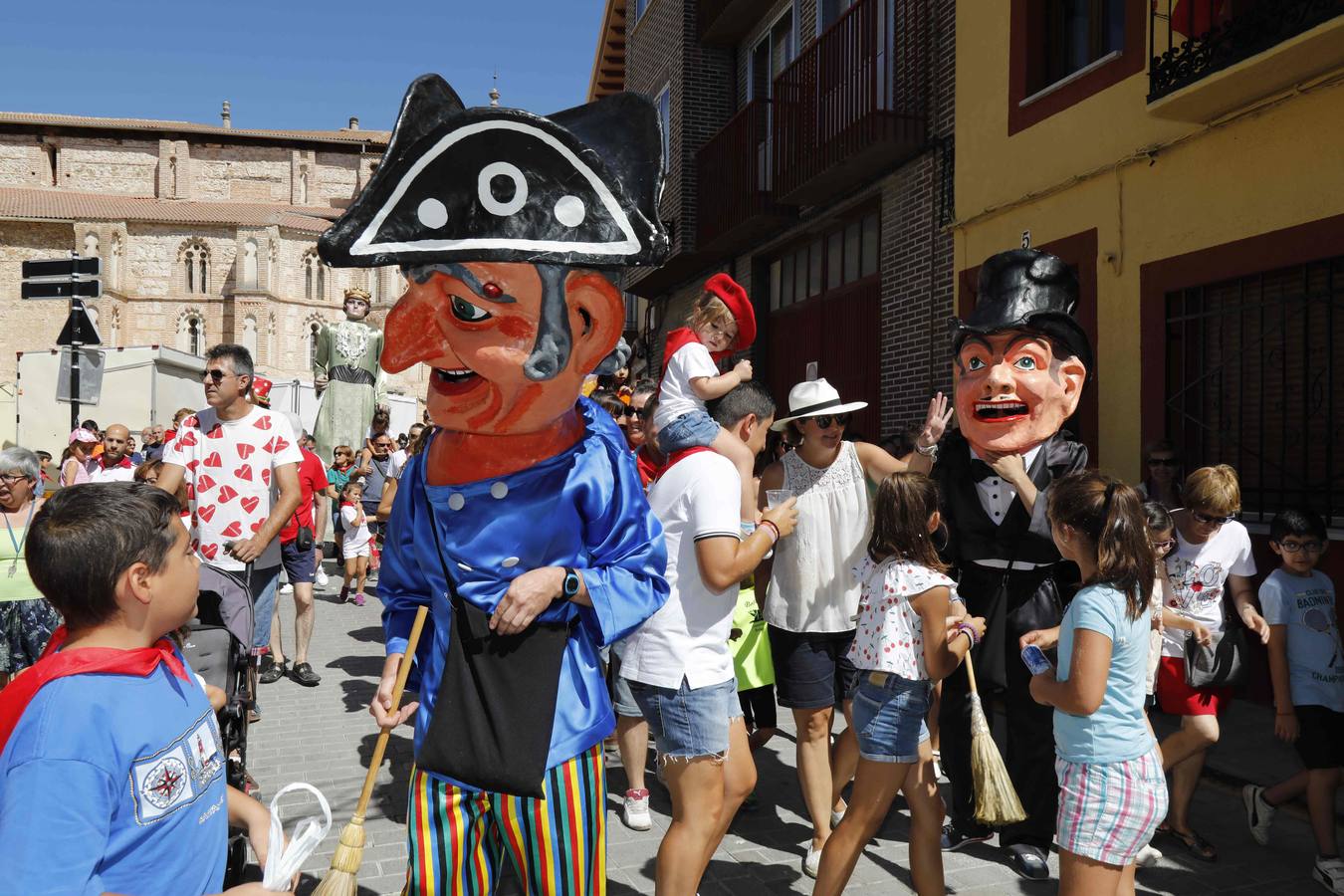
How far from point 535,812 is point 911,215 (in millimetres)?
8237

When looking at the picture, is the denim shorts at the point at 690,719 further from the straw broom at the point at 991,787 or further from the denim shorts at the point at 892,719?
the straw broom at the point at 991,787

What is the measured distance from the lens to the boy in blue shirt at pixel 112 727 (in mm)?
1564

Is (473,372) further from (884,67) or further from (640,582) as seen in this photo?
(884,67)

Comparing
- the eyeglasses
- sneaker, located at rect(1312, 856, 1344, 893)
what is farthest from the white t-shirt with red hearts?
sneaker, located at rect(1312, 856, 1344, 893)

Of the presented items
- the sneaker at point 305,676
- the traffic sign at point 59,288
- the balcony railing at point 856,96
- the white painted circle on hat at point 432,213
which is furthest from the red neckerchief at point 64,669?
the balcony railing at point 856,96

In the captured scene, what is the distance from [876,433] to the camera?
10.1 m

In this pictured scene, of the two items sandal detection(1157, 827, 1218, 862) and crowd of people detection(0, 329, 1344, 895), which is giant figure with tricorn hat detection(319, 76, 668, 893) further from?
sandal detection(1157, 827, 1218, 862)

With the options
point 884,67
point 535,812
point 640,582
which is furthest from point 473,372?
point 884,67

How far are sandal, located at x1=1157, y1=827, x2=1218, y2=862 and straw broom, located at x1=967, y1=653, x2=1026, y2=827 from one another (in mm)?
1596

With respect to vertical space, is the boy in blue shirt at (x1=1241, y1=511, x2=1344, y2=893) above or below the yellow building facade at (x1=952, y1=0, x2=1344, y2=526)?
below

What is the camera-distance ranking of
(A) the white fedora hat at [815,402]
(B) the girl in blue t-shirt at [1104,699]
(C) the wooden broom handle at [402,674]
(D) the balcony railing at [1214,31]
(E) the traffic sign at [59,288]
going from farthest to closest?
(E) the traffic sign at [59,288]
(D) the balcony railing at [1214,31]
(A) the white fedora hat at [815,402]
(B) the girl in blue t-shirt at [1104,699]
(C) the wooden broom handle at [402,674]

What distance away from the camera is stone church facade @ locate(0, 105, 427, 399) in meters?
54.2

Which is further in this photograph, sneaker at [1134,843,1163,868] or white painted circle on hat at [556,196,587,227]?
sneaker at [1134,843,1163,868]

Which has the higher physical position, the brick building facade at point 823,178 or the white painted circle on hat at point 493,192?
the brick building facade at point 823,178
